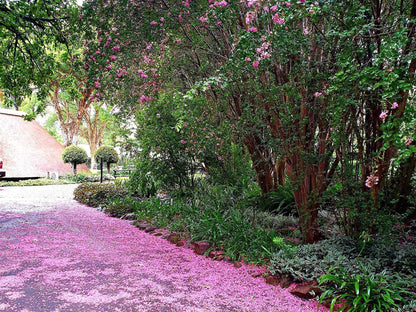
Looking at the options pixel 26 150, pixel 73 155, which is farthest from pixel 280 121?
pixel 26 150

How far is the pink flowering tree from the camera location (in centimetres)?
245

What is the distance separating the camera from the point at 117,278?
10.4ft

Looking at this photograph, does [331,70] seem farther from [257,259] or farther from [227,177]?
[227,177]

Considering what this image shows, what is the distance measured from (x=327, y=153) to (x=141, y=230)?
3.55 metres

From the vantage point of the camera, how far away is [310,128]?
3.44 m

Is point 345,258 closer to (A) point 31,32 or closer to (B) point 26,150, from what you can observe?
(A) point 31,32

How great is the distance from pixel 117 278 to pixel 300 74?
112 inches

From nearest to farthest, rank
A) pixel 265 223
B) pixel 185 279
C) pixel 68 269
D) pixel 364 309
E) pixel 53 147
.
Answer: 1. pixel 364 309
2. pixel 185 279
3. pixel 68 269
4. pixel 265 223
5. pixel 53 147

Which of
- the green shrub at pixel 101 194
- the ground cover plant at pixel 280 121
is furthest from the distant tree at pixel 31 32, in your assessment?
the green shrub at pixel 101 194

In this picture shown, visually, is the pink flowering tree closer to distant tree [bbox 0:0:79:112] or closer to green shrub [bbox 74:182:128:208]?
distant tree [bbox 0:0:79:112]

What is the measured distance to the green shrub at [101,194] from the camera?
8.12 metres

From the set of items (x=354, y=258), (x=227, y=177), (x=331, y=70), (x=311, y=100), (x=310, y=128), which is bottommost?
(x=354, y=258)

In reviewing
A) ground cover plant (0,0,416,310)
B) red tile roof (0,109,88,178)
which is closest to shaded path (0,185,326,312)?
ground cover plant (0,0,416,310)

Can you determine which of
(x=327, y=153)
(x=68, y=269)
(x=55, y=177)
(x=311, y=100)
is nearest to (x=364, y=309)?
(x=327, y=153)
